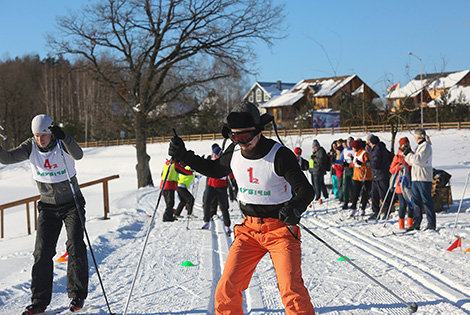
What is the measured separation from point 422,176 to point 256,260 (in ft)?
19.1

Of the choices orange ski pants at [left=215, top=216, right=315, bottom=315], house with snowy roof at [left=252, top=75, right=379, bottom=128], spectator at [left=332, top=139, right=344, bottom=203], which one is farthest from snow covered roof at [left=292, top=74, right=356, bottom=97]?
orange ski pants at [left=215, top=216, right=315, bottom=315]

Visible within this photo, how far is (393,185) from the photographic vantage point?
381 inches

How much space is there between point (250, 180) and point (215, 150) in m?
6.31

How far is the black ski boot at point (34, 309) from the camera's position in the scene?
14.5 ft

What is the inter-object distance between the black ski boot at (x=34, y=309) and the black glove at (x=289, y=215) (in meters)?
2.70

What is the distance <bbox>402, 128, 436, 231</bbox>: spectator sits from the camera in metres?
8.39

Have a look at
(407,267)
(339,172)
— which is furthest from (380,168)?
(407,267)

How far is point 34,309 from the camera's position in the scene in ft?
14.6

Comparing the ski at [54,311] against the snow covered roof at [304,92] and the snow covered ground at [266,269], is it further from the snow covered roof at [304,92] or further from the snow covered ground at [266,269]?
the snow covered roof at [304,92]

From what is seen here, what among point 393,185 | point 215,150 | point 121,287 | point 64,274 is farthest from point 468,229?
point 64,274

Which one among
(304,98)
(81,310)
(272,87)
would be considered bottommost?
(81,310)

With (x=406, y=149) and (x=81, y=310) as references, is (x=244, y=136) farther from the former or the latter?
(x=406, y=149)

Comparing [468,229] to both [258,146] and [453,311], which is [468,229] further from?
[258,146]

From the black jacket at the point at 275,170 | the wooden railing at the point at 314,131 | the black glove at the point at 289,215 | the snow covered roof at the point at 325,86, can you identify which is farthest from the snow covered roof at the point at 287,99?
the black glove at the point at 289,215
